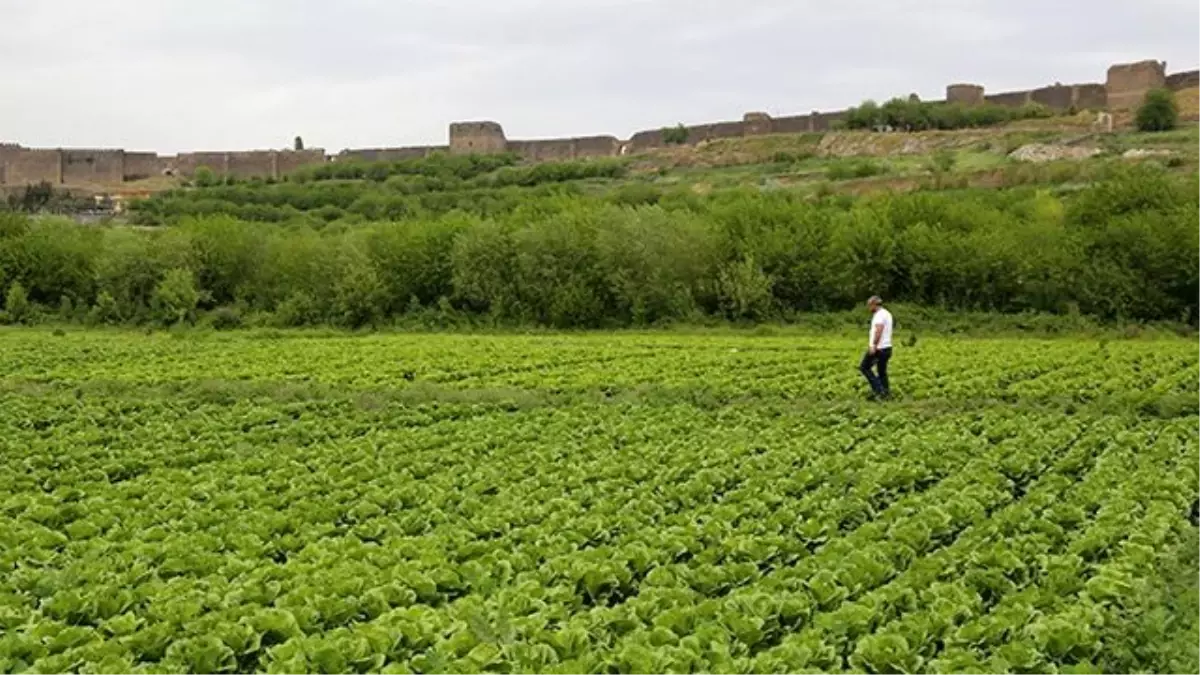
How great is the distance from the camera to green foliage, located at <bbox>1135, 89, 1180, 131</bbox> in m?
94.2

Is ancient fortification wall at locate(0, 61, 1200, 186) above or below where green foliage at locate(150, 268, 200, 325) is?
above

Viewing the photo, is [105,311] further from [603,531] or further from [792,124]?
[792,124]

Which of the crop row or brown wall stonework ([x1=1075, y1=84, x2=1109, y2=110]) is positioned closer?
the crop row

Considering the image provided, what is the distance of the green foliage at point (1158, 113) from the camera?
94188 millimetres

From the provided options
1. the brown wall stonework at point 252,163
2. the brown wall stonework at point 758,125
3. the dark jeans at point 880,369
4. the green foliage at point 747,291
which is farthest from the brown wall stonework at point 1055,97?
the dark jeans at point 880,369

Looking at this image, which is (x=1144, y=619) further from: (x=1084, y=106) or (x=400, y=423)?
(x=1084, y=106)

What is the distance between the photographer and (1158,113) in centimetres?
9419

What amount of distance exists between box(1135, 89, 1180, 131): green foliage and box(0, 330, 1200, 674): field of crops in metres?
76.3

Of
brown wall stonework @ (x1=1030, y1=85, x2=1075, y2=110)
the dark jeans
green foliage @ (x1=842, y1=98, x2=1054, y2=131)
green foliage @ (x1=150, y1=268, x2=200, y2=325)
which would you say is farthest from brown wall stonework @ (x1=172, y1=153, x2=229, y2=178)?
the dark jeans

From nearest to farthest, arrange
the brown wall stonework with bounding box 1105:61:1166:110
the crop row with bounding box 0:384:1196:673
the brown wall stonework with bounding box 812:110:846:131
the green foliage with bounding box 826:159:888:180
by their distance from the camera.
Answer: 1. the crop row with bounding box 0:384:1196:673
2. the green foliage with bounding box 826:159:888:180
3. the brown wall stonework with bounding box 1105:61:1166:110
4. the brown wall stonework with bounding box 812:110:846:131

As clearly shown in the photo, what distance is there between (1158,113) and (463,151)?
63838mm

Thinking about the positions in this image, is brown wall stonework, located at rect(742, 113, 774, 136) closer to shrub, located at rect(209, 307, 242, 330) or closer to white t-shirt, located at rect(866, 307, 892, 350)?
shrub, located at rect(209, 307, 242, 330)

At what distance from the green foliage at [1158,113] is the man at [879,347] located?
80.1m

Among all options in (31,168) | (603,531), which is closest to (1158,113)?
(603,531)
